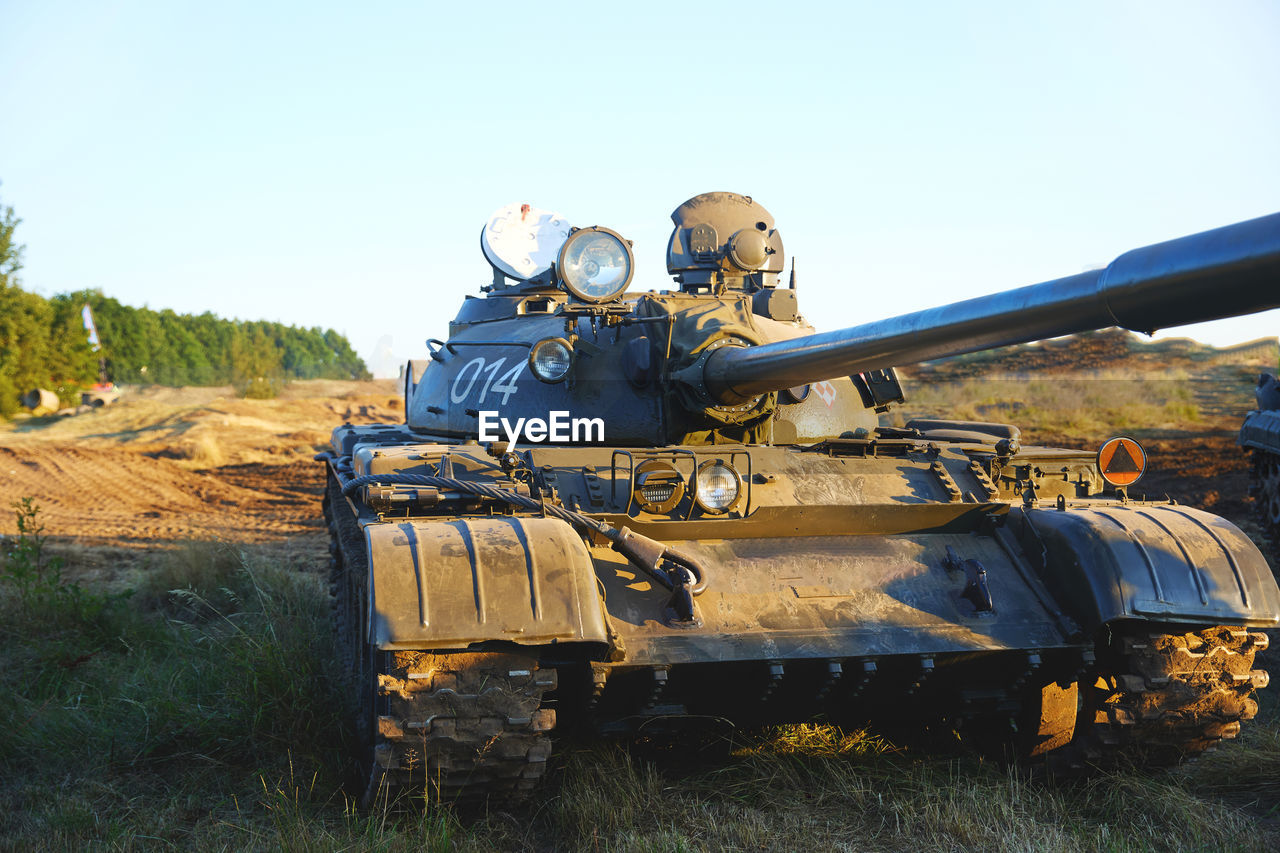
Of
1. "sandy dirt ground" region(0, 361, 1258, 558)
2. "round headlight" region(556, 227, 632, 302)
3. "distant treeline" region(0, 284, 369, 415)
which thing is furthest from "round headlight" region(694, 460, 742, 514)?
"distant treeline" region(0, 284, 369, 415)

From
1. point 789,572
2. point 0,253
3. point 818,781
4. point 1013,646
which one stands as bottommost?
point 818,781

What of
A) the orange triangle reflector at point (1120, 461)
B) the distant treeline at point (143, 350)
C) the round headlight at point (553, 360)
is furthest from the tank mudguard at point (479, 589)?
the distant treeline at point (143, 350)

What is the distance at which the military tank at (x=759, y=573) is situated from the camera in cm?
446

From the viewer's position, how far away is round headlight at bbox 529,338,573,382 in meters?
6.58

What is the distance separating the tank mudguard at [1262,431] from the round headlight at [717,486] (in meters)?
8.02

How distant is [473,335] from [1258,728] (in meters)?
5.82

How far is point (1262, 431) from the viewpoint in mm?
11531

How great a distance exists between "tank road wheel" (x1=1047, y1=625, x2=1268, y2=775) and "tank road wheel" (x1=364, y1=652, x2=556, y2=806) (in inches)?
107

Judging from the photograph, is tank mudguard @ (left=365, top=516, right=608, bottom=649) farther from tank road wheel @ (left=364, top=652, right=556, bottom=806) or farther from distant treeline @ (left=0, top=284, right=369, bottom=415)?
distant treeline @ (left=0, top=284, right=369, bottom=415)

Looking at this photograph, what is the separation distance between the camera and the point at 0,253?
1344 inches

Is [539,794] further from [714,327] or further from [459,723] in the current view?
[714,327]

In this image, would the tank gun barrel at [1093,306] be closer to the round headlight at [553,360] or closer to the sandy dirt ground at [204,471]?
the round headlight at [553,360]

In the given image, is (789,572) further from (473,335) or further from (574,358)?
(473,335)

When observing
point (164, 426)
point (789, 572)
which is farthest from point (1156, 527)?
point (164, 426)
